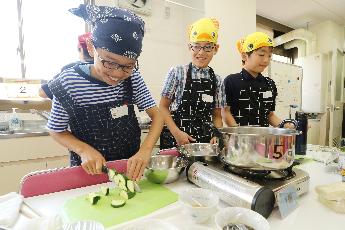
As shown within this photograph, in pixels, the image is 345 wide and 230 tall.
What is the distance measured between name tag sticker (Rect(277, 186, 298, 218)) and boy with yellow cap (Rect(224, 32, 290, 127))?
3.35ft

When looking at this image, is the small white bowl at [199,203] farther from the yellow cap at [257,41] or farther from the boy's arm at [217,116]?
the yellow cap at [257,41]

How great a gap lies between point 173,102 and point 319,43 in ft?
16.2

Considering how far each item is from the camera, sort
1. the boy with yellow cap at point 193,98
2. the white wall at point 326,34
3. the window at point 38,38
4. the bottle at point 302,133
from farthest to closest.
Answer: the white wall at point 326,34 → the window at point 38,38 → the boy with yellow cap at point 193,98 → the bottle at point 302,133

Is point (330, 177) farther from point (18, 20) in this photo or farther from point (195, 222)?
point (18, 20)

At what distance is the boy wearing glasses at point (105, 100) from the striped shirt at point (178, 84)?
1.61ft

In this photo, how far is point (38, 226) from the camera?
0.56m

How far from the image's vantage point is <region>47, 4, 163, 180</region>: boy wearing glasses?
35.2 inches

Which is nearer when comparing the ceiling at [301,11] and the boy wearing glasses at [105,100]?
the boy wearing glasses at [105,100]

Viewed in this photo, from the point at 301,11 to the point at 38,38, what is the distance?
4.24 meters

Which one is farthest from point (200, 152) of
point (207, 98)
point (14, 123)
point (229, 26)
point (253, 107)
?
point (229, 26)

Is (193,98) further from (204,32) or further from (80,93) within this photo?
(80,93)

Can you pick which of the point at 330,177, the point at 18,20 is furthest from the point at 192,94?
the point at 18,20

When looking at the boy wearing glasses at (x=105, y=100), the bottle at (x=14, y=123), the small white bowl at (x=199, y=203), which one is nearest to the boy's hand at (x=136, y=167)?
the boy wearing glasses at (x=105, y=100)

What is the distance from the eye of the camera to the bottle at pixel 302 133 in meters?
1.26
